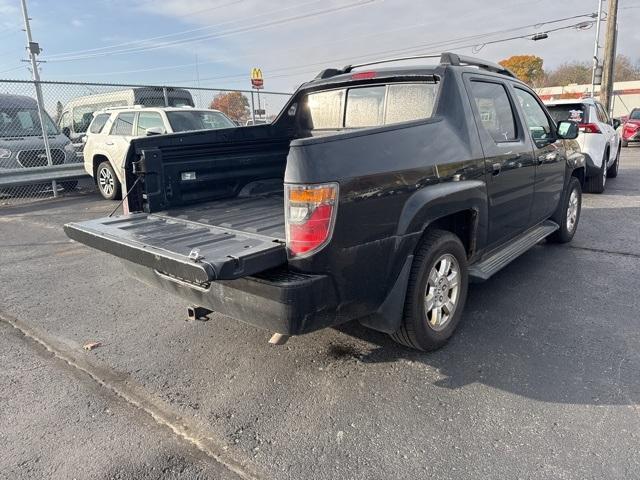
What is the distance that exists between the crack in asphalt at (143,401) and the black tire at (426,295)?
4.38 feet

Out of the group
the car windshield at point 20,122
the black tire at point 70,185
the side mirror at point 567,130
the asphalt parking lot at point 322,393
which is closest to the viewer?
the asphalt parking lot at point 322,393

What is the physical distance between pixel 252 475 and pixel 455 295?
1951 mm

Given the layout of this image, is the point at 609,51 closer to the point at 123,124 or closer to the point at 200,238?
the point at 123,124

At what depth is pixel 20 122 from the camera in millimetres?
10836

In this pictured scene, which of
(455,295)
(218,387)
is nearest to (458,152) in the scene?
(455,295)

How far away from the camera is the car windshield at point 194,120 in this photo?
9523 mm

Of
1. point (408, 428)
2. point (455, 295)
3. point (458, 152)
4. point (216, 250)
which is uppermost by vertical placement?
point (458, 152)

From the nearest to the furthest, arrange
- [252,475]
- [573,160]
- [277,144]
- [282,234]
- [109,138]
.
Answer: [252,475]
[282,234]
[277,144]
[573,160]
[109,138]

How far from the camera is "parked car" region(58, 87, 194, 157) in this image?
13898 millimetres

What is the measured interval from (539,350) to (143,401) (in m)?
2.68

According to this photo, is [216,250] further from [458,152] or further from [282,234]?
[458,152]

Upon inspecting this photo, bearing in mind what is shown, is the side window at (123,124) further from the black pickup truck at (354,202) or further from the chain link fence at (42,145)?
the black pickup truck at (354,202)

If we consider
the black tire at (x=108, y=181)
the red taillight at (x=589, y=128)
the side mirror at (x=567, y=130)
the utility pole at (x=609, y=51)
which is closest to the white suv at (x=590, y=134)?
the red taillight at (x=589, y=128)

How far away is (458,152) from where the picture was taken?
11.1 ft
